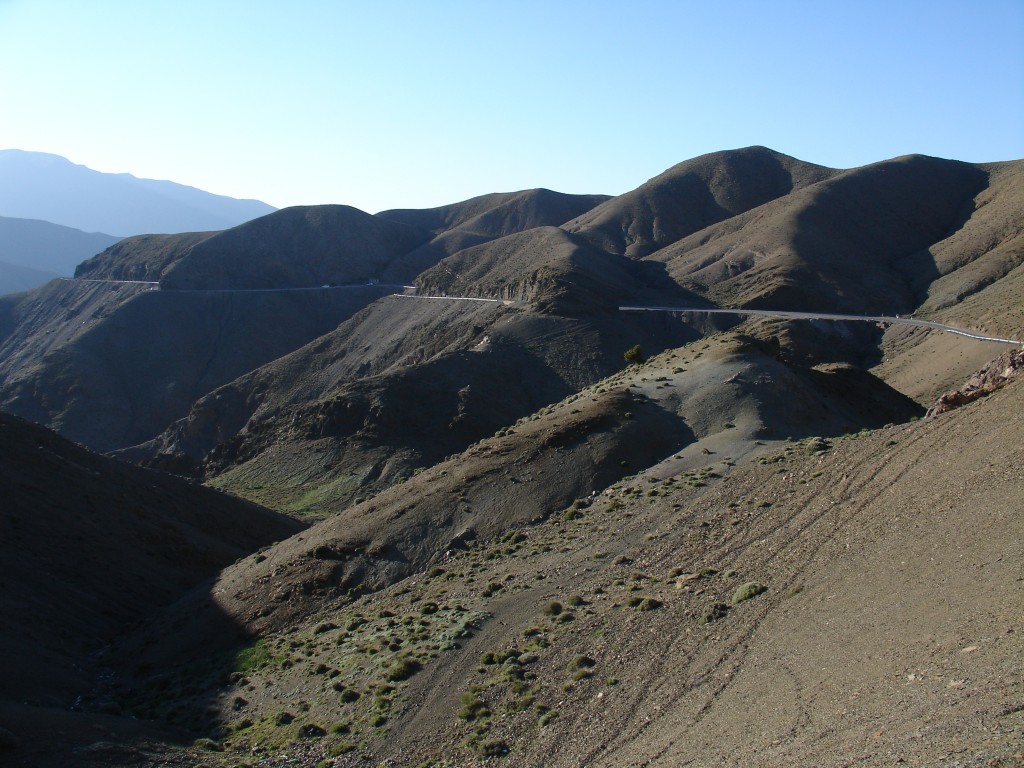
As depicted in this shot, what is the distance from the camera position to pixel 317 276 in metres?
126

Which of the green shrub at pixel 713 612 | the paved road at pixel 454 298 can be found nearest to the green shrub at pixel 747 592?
the green shrub at pixel 713 612

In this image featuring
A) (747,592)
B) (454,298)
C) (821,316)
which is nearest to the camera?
(747,592)

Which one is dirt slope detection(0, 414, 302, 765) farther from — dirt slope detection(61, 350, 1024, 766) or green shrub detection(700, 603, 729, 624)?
green shrub detection(700, 603, 729, 624)

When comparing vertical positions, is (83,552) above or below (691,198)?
below

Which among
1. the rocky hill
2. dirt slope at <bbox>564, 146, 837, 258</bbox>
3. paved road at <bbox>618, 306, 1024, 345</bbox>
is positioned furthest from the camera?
dirt slope at <bbox>564, 146, 837, 258</bbox>

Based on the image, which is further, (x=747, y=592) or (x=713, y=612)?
(x=747, y=592)

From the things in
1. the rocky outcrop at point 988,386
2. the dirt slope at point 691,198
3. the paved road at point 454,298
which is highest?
the dirt slope at point 691,198

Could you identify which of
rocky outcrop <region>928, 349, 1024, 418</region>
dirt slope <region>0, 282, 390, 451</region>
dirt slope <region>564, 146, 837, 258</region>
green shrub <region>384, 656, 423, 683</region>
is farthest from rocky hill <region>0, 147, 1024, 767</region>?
dirt slope <region>564, 146, 837, 258</region>

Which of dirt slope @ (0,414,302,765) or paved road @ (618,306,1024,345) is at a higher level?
paved road @ (618,306,1024,345)

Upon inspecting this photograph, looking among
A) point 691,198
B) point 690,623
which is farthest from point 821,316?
point 691,198

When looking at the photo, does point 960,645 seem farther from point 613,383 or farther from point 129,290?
point 129,290

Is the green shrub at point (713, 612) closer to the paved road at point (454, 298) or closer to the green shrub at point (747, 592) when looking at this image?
the green shrub at point (747, 592)

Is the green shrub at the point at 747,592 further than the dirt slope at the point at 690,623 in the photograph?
Yes

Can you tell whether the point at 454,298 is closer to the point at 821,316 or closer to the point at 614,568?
the point at 821,316
